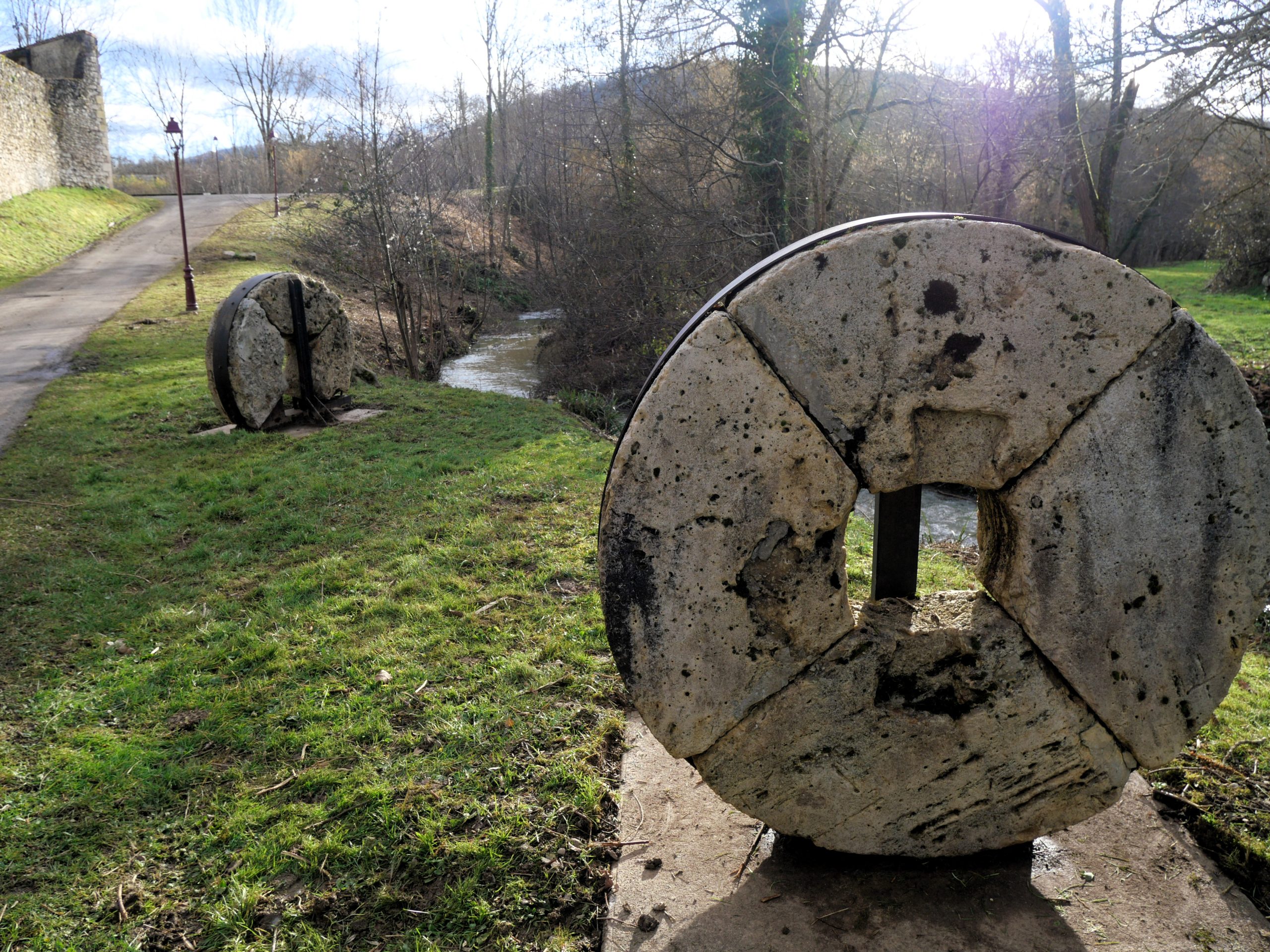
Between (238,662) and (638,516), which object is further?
(238,662)

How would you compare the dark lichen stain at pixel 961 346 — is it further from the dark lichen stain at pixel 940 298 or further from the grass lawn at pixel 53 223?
the grass lawn at pixel 53 223

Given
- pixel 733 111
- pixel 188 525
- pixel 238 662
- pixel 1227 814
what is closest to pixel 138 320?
pixel 188 525

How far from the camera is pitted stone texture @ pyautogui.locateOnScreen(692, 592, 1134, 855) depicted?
2.44m

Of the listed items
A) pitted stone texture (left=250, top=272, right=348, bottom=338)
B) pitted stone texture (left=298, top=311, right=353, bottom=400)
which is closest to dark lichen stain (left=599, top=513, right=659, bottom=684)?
pitted stone texture (left=250, top=272, right=348, bottom=338)

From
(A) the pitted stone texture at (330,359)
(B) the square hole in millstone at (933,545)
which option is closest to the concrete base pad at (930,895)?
(B) the square hole in millstone at (933,545)

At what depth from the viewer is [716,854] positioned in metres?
2.74

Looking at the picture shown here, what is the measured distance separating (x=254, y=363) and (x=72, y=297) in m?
10.9

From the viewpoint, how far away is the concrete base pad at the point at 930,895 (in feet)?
7.73

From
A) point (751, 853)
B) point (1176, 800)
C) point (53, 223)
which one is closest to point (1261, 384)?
point (1176, 800)

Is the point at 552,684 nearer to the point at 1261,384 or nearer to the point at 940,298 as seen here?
the point at 940,298

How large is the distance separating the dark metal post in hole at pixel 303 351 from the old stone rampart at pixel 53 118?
17.7m

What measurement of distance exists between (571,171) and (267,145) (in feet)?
46.7

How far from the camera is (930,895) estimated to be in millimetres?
2523

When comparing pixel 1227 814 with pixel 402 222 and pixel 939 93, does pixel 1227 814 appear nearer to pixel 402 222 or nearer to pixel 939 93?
pixel 939 93
